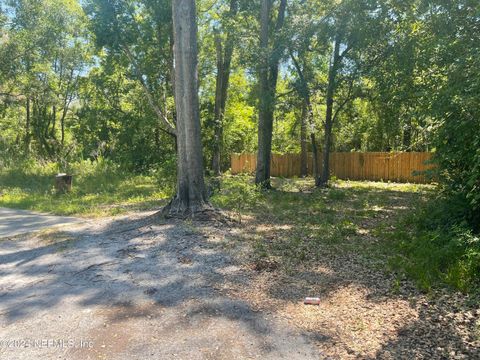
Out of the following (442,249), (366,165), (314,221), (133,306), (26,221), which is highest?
(366,165)

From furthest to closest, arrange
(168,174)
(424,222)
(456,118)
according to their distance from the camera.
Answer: (168,174), (424,222), (456,118)

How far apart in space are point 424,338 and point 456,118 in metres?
3.77

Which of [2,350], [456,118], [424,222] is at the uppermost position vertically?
[456,118]

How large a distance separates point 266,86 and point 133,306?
467 inches

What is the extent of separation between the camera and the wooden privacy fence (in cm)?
2119

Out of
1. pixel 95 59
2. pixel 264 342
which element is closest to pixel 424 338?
pixel 264 342

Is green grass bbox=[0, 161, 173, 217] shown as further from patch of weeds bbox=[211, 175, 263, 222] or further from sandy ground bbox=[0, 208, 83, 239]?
patch of weeds bbox=[211, 175, 263, 222]

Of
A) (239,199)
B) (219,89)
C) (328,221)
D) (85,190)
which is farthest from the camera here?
(219,89)

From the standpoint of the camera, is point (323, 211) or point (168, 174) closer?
point (323, 211)

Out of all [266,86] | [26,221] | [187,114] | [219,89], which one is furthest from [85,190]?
[219,89]

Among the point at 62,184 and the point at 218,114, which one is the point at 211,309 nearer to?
the point at 62,184

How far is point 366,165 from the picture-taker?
→ 23.3 metres

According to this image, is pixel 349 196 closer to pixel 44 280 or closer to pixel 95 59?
pixel 44 280

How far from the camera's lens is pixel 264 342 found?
11.6ft
